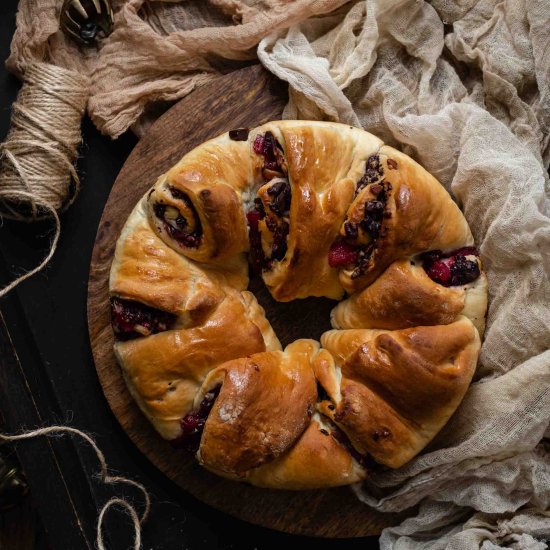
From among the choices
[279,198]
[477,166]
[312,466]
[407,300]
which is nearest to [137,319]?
[279,198]

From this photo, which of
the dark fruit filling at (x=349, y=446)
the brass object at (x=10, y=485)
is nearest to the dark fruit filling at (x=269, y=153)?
the dark fruit filling at (x=349, y=446)

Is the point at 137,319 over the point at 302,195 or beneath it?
beneath

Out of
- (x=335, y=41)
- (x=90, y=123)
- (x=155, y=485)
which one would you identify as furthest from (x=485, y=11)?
(x=155, y=485)

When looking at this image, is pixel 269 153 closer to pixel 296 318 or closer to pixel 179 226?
pixel 179 226

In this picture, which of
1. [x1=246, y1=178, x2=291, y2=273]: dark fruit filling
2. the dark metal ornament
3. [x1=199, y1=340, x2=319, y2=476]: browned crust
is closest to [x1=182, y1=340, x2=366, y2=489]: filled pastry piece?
[x1=199, y1=340, x2=319, y2=476]: browned crust

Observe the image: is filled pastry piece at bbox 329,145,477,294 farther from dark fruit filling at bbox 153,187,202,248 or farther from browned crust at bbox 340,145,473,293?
dark fruit filling at bbox 153,187,202,248

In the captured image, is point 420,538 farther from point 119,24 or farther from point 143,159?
point 119,24
